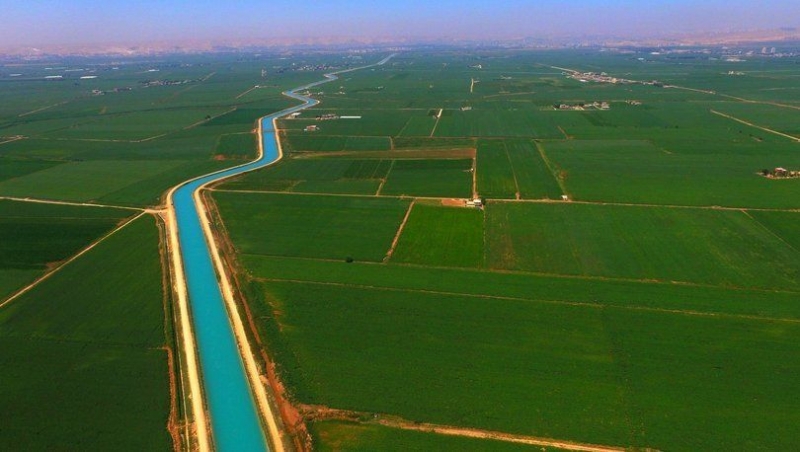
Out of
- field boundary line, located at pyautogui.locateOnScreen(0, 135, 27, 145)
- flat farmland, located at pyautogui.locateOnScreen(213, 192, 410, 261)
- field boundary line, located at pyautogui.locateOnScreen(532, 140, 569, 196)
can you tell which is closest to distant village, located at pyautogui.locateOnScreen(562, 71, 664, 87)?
field boundary line, located at pyautogui.locateOnScreen(532, 140, 569, 196)

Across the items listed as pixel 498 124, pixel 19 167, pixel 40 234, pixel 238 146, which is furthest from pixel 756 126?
pixel 19 167

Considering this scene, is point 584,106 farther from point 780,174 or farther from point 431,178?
point 431,178

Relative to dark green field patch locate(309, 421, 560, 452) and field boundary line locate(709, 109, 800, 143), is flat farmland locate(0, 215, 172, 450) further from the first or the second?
field boundary line locate(709, 109, 800, 143)

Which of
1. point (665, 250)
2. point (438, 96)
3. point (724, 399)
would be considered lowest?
point (724, 399)

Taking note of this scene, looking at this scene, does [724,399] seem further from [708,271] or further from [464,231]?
[464,231]

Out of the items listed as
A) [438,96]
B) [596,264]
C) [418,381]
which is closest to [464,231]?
[596,264]

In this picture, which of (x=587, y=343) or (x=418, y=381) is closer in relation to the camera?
(x=418, y=381)
